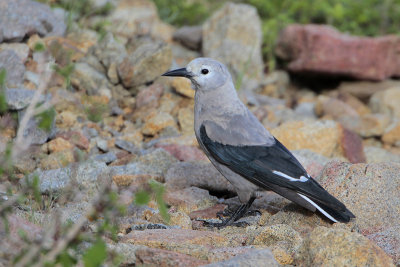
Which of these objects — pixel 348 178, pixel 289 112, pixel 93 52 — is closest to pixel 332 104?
pixel 289 112

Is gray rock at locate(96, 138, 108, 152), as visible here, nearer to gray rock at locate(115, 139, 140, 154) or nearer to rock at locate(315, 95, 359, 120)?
gray rock at locate(115, 139, 140, 154)

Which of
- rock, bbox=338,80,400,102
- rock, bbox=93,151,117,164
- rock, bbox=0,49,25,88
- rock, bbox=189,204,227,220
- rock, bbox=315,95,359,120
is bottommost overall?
rock, bbox=338,80,400,102

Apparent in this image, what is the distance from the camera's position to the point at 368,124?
7.66 meters

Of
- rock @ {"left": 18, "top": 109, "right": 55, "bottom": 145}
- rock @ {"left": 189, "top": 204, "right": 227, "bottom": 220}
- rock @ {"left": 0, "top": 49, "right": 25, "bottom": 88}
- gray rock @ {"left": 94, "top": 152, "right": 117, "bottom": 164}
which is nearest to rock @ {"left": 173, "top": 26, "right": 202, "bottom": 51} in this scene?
rock @ {"left": 0, "top": 49, "right": 25, "bottom": 88}

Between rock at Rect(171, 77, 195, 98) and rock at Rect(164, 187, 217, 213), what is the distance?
6.87ft

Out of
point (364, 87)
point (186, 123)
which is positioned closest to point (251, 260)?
point (186, 123)

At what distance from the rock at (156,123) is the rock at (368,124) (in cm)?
252

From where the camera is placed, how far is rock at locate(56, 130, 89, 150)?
564cm

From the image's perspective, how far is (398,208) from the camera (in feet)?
13.3

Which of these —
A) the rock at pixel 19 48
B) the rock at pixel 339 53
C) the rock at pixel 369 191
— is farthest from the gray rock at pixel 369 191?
the rock at pixel 339 53

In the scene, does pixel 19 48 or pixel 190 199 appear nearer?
pixel 190 199

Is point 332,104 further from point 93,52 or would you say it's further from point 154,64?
point 93,52

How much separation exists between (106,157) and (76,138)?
14.6 inches

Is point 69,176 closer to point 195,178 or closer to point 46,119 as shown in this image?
point 195,178
